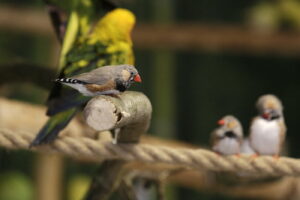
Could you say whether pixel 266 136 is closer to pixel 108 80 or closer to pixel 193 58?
pixel 108 80

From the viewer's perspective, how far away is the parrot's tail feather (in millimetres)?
674

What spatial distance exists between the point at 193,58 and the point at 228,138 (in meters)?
1.52

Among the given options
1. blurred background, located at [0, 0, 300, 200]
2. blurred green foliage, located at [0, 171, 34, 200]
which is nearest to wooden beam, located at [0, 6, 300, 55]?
blurred background, located at [0, 0, 300, 200]

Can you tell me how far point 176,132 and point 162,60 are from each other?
0.96 ft

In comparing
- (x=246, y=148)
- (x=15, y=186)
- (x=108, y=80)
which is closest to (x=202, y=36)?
(x=15, y=186)

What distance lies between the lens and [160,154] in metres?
0.66

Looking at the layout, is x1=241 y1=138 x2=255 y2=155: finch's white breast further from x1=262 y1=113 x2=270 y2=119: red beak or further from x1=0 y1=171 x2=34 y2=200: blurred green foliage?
x1=0 y1=171 x2=34 y2=200: blurred green foliage

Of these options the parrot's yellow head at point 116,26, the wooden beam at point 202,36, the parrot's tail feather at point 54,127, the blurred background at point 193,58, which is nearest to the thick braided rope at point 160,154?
the parrot's tail feather at point 54,127

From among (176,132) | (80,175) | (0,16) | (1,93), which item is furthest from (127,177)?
(176,132)

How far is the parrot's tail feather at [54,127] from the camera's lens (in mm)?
674

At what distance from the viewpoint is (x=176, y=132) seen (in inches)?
82.5

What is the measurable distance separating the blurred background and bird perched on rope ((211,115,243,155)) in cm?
95

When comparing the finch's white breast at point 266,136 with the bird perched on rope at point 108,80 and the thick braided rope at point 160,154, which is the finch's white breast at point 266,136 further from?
the bird perched on rope at point 108,80

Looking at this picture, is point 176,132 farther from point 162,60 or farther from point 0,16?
point 0,16
